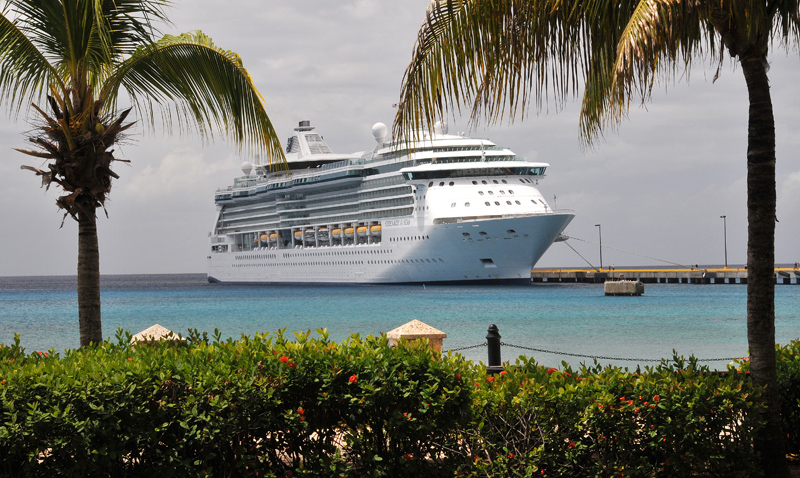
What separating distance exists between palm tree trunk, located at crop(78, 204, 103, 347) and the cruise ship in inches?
1342

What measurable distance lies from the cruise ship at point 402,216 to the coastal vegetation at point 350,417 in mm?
36634

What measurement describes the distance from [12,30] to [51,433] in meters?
4.46

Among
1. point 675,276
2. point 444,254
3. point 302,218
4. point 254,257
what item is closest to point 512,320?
point 444,254

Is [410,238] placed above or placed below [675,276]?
above

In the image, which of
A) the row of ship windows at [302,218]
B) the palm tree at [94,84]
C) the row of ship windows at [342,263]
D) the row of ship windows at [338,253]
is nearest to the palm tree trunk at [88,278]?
the palm tree at [94,84]

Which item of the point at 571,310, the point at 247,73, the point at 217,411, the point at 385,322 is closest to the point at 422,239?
the point at 571,310

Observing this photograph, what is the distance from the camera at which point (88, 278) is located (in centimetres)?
661

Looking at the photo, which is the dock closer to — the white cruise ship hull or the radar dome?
the white cruise ship hull

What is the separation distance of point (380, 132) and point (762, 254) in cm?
5442

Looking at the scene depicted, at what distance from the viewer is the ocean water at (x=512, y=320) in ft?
66.6

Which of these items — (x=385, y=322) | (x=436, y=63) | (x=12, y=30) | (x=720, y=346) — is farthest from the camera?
(x=385, y=322)

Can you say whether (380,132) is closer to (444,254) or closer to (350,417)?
(444,254)

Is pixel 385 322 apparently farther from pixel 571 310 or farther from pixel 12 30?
pixel 12 30

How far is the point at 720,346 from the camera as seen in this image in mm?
20000
